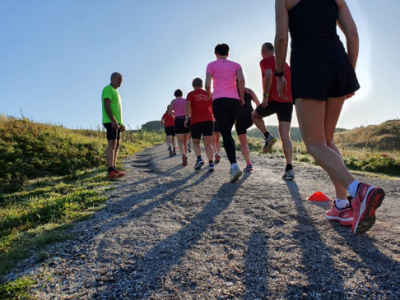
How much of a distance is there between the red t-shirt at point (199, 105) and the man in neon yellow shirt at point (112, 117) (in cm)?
160

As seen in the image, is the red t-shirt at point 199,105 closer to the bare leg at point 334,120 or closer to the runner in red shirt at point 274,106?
the runner in red shirt at point 274,106

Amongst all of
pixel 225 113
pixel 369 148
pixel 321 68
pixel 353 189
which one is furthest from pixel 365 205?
pixel 369 148

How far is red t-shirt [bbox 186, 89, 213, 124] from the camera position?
6.63m

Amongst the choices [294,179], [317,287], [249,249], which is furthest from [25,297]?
[294,179]

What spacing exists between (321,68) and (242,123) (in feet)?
11.9

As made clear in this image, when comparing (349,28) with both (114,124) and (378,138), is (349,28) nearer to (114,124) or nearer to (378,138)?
(114,124)

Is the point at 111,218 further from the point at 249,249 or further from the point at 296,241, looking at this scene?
the point at 296,241

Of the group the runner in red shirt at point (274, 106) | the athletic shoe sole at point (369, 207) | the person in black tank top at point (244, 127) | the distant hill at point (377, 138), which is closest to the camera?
the athletic shoe sole at point (369, 207)

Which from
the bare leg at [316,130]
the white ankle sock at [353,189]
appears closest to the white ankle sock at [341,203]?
the bare leg at [316,130]

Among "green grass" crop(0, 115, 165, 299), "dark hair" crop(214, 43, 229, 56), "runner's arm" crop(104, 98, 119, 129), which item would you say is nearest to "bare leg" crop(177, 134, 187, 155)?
"green grass" crop(0, 115, 165, 299)

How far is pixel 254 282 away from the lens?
5.72 ft

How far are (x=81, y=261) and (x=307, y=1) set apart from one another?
281cm

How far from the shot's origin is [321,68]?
8.09ft

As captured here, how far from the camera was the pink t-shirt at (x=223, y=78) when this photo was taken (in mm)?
5273
